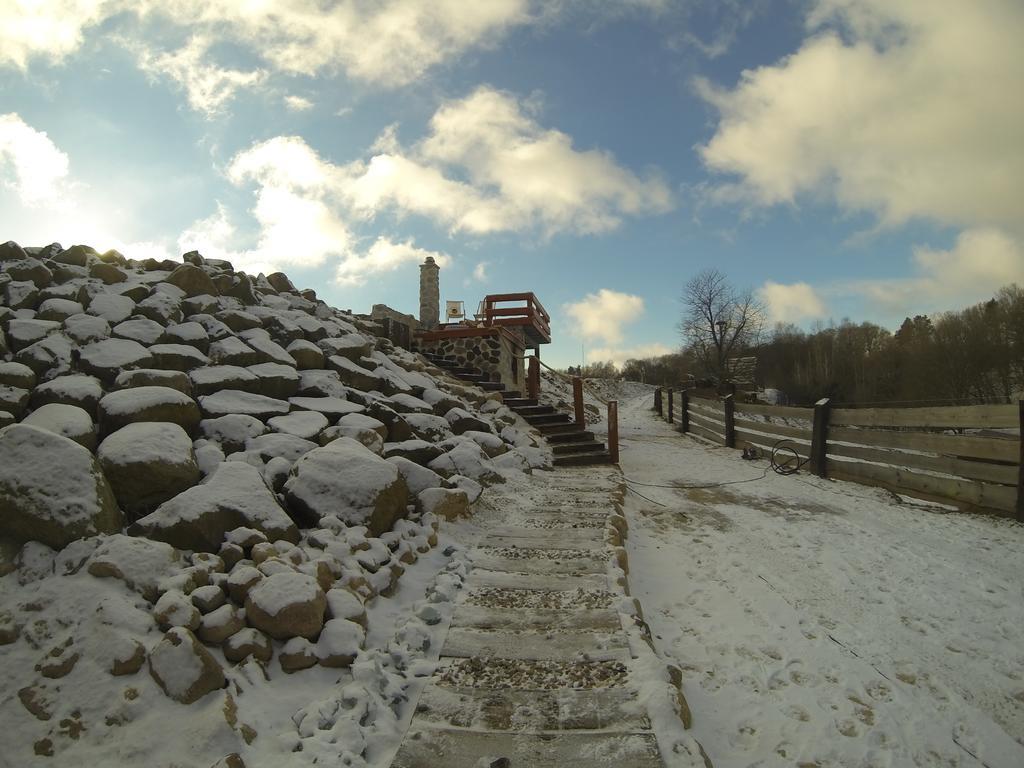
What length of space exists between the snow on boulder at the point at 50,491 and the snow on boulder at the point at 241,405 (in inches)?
56.6

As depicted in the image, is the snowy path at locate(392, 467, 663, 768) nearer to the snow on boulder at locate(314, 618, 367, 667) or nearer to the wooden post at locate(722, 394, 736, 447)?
the snow on boulder at locate(314, 618, 367, 667)

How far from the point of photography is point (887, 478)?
6.84m

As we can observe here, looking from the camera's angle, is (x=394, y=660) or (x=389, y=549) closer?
(x=394, y=660)

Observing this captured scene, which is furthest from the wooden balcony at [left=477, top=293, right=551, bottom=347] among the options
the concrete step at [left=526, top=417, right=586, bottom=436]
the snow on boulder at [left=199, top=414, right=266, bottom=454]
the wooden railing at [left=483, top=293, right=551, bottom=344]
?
the snow on boulder at [left=199, top=414, right=266, bottom=454]

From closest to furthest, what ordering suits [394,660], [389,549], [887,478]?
[394,660], [389,549], [887,478]

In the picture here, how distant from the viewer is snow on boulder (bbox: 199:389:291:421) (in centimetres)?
449

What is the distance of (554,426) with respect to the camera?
395 inches

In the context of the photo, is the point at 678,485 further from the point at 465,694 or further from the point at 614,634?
the point at 465,694

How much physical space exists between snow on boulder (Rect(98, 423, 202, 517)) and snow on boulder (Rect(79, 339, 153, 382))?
130 centimetres

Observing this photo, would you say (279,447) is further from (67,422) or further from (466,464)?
(466,464)

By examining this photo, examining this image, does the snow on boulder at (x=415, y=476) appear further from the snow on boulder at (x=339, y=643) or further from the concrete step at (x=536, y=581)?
the snow on boulder at (x=339, y=643)

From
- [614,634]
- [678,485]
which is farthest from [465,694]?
[678,485]

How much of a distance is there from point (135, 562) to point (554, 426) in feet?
26.0

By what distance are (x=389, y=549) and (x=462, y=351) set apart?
28.6 ft
